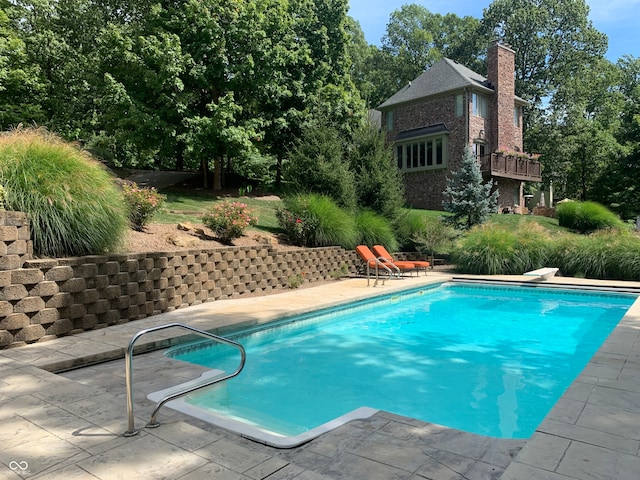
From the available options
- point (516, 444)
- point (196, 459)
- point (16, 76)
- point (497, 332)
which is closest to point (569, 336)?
point (497, 332)

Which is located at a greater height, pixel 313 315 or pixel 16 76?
pixel 16 76

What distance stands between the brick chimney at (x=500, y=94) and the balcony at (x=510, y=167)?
1297mm

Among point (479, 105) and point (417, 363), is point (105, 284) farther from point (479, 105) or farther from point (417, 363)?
point (479, 105)

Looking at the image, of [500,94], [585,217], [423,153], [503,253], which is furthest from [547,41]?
[503,253]

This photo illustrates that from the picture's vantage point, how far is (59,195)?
6.08 m

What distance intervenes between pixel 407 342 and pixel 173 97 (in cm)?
1452

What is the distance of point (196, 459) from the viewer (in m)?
2.58

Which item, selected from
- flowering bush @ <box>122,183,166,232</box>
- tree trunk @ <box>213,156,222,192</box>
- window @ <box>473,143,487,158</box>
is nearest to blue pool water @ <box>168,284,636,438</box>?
flowering bush @ <box>122,183,166,232</box>

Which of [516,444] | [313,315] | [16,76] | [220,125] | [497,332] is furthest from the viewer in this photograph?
[16,76]

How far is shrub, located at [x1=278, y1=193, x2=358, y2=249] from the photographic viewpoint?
Answer: 11828mm

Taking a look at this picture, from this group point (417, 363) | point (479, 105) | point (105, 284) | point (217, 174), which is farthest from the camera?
Answer: point (479, 105)

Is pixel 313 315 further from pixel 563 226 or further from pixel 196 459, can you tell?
pixel 563 226

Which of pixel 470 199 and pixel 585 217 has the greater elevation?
pixel 470 199

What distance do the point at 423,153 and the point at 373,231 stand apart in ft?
49.5
